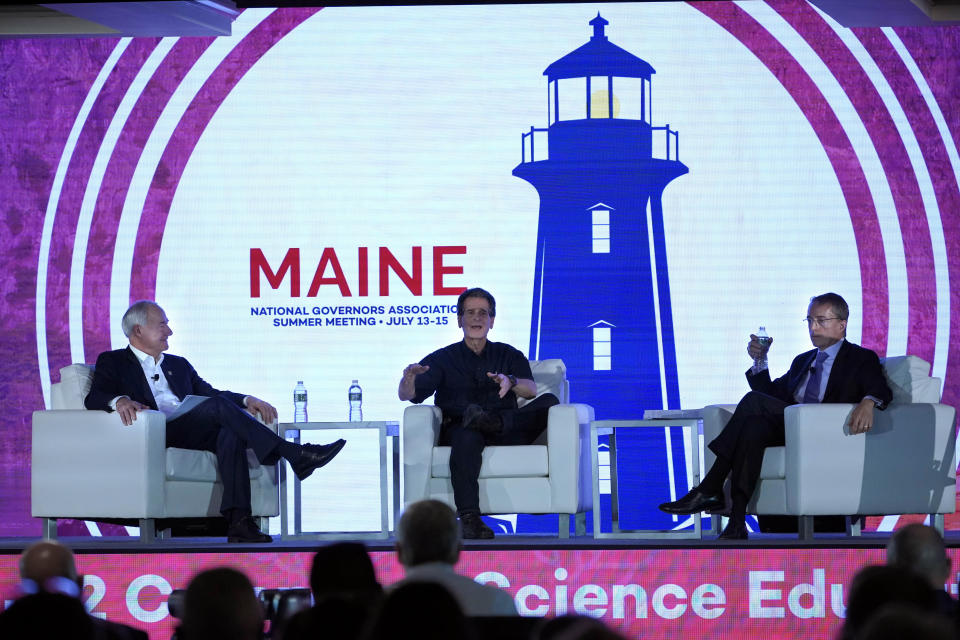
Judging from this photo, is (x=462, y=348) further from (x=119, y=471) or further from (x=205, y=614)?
(x=205, y=614)

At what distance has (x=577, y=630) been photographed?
4.85 ft

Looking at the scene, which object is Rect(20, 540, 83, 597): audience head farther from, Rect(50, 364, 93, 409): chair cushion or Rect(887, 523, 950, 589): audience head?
Rect(50, 364, 93, 409): chair cushion

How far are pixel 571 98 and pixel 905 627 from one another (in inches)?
204

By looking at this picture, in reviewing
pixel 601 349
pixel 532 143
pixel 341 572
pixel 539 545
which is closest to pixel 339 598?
pixel 341 572

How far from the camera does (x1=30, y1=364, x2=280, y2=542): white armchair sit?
4926 mm

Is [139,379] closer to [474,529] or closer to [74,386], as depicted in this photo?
[74,386]

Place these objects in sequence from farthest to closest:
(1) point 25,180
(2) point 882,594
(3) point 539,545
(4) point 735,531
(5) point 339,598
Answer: (1) point 25,180, (4) point 735,531, (3) point 539,545, (2) point 882,594, (5) point 339,598

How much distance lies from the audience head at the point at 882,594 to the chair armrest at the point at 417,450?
3.23m

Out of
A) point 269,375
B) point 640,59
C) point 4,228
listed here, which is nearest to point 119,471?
point 269,375

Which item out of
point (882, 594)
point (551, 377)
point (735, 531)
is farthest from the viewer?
point (551, 377)

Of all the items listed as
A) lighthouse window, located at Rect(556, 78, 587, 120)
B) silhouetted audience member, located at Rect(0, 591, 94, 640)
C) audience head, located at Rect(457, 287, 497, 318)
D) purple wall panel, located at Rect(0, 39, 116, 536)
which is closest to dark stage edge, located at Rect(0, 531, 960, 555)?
audience head, located at Rect(457, 287, 497, 318)

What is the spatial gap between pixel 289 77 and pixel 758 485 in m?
3.11

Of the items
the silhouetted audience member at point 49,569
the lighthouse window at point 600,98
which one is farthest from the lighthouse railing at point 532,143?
the silhouetted audience member at point 49,569

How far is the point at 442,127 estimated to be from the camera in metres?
6.42
